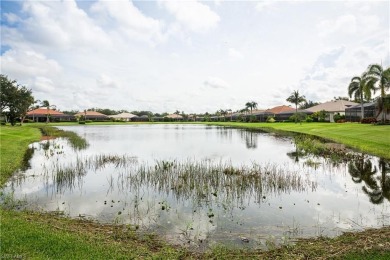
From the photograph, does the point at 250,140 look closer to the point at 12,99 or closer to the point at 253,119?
the point at 12,99

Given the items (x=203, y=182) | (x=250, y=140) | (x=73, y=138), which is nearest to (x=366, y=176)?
(x=203, y=182)

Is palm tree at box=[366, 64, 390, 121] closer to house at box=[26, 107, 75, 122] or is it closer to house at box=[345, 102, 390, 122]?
house at box=[345, 102, 390, 122]

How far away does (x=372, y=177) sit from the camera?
1722cm

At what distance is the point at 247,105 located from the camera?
117m

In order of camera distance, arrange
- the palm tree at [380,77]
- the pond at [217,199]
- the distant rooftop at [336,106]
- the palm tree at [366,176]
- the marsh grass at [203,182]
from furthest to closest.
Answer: the distant rooftop at [336,106], the palm tree at [380,77], the palm tree at [366,176], the marsh grass at [203,182], the pond at [217,199]

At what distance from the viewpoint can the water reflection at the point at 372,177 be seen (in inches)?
545

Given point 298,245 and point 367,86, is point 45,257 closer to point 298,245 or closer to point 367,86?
point 298,245

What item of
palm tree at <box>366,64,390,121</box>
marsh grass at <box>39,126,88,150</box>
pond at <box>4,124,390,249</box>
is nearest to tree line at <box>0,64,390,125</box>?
palm tree at <box>366,64,390,121</box>

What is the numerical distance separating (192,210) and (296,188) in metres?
6.12

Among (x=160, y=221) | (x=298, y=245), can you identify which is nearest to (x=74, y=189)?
(x=160, y=221)

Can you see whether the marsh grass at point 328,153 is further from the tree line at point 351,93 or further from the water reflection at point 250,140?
the tree line at point 351,93

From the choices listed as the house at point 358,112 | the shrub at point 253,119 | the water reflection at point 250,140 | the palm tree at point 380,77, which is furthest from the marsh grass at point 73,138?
the shrub at point 253,119

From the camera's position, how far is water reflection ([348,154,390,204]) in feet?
45.4

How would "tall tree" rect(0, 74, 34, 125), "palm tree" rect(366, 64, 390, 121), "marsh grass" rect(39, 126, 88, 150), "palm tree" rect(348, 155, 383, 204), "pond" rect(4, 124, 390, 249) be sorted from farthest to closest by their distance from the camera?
"tall tree" rect(0, 74, 34, 125), "palm tree" rect(366, 64, 390, 121), "marsh grass" rect(39, 126, 88, 150), "palm tree" rect(348, 155, 383, 204), "pond" rect(4, 124, 390, 249)
